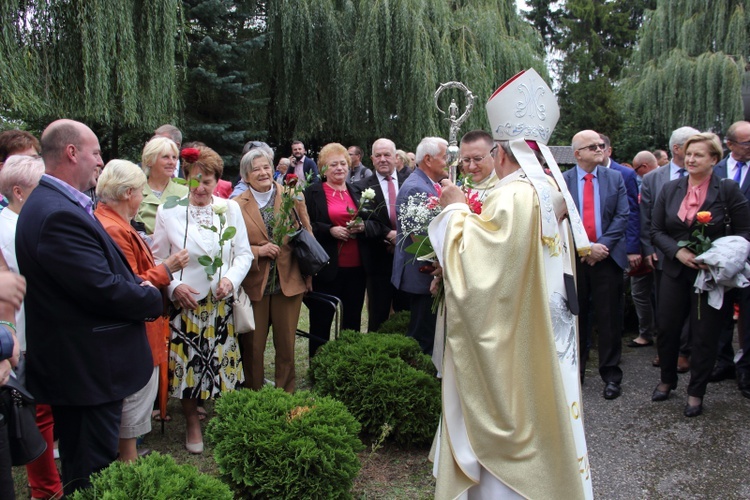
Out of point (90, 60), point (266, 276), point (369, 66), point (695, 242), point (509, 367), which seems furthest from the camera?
point (369, 66)

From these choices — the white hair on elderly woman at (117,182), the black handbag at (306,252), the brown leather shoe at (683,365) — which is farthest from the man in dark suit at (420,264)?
the brown leather shoe at (683,365)

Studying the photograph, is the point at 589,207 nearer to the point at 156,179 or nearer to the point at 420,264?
the point at 420,264

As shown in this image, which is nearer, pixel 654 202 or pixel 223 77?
pixel 654 202

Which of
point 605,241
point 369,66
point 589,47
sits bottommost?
point 605,241

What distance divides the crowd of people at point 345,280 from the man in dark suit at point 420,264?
2 cm

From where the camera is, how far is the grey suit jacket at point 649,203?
5395 mm

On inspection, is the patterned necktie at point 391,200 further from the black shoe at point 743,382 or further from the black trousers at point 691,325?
the black shoe at point 743,382

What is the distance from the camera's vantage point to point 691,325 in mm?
Answer: 4668

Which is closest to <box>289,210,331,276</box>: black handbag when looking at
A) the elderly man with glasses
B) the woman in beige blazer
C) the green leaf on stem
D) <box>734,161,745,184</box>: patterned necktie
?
the woman in beige blazer

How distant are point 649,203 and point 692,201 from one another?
35.1 inches

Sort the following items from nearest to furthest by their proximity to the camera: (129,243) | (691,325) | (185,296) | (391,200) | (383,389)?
(129,243), (185,296), (383,389), (691,325), (391,200)

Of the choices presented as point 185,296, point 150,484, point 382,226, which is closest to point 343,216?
point 382,226

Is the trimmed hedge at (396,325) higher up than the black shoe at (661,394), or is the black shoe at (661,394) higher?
the trimmed hedge at (396,325)

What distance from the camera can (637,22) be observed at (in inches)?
1329
